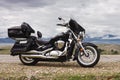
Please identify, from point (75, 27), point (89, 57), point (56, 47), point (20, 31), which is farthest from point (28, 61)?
point (89, 57)

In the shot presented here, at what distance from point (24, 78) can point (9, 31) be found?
321 centimetres

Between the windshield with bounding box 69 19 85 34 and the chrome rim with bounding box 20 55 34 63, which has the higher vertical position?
the windshield with bounding box 69 19 85 34

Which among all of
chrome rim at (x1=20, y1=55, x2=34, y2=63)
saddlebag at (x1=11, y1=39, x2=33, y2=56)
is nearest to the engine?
saddlebag at (x1=11, y1=39, x2=33, y2=56)

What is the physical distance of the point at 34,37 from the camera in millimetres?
12961

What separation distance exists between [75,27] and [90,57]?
91 cm

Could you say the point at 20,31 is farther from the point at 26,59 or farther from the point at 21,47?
the point at 26,59

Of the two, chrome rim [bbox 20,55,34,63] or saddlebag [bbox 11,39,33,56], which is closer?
saddlebag [bbox 11,39,33,56]

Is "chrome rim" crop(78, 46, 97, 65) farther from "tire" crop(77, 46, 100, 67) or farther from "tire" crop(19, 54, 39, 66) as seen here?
"tire" crop(19, 54, 39, 66)

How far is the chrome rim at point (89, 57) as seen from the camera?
1220 cm

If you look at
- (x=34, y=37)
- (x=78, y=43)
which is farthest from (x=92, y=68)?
(x=34, y=37)

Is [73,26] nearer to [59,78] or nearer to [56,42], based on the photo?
[56,42]

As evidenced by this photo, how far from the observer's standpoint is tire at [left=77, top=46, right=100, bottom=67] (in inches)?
479

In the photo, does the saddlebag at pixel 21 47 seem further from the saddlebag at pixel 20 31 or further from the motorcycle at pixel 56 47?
the saddlebag at pixel 20 31

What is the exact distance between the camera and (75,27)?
488 inches
